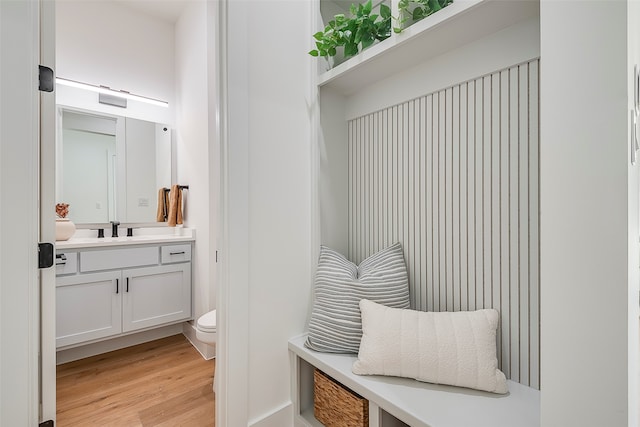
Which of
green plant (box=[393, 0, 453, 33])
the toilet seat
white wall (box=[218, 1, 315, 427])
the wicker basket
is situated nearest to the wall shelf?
green plant (box=[393, 0, 453, 33])

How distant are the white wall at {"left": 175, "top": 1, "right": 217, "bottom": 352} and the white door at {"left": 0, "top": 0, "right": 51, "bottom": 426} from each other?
1.25m

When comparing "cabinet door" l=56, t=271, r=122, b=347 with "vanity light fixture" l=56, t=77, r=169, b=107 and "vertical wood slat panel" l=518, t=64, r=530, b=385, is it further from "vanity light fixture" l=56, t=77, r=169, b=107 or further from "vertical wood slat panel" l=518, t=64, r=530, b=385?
"vertical wood slat panel" l=518, t=64, r=530, b=385

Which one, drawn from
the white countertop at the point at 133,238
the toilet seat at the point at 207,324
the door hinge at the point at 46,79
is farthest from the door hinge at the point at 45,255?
the white countertop at the point at 133,238

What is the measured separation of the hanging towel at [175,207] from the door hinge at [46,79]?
1775 millimetres

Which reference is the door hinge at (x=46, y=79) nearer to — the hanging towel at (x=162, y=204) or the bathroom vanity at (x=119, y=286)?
the bathroom vanity at (x=119, y=286)

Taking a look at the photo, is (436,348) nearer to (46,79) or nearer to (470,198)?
(470,198)

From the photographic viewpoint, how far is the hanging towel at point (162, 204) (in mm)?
2885

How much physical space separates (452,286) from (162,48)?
10.6ft

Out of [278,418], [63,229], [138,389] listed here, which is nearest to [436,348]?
[278,418]

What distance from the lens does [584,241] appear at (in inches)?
26.1

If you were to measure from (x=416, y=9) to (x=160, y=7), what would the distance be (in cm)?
258

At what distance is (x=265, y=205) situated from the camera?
1.42m

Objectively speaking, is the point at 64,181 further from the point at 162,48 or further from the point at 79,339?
the point at 162,48

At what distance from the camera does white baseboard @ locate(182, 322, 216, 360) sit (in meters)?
2.31
